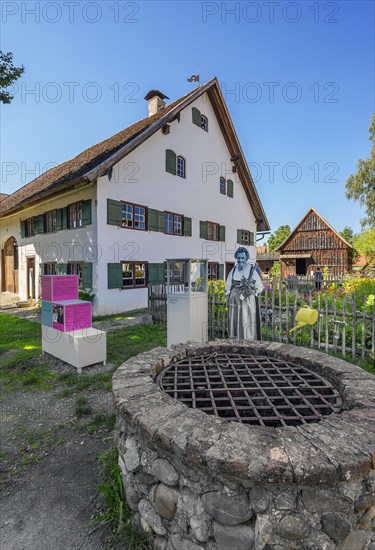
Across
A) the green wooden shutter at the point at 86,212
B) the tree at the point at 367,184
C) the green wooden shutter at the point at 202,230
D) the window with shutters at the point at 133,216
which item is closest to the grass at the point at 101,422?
the green wooden shutter at the point at 86,212

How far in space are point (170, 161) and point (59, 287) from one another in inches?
401

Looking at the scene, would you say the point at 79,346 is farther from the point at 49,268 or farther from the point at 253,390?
the point at 49,268

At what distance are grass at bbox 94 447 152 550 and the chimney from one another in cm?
1773

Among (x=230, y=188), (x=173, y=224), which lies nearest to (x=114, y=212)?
(x=173, y=224)

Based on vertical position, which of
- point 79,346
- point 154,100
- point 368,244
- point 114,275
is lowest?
point 79,346

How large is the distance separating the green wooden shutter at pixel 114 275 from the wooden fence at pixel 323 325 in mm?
5159

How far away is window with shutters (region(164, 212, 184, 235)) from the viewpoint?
14.1 m

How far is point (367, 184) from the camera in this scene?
81.3 ft

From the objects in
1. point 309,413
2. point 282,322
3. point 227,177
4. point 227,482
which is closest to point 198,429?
point 227,482

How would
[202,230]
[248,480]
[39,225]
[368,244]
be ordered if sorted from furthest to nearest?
[368,244]
[202,230]
[39,225]
[248,480]

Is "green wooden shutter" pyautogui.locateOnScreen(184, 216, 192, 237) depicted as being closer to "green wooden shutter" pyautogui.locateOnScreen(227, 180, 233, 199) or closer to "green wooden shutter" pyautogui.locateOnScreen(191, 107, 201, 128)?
"green wooden shutter" pyautogui.locateOnScreen(227, 180, 233, 199)

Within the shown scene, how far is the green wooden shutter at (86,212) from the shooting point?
11.0 m

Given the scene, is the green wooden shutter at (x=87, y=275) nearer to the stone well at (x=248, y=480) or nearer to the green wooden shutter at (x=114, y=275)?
the green wooden shutter at (x=114, y=275)

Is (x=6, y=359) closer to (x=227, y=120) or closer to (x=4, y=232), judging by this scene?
(x=4, y=232)
